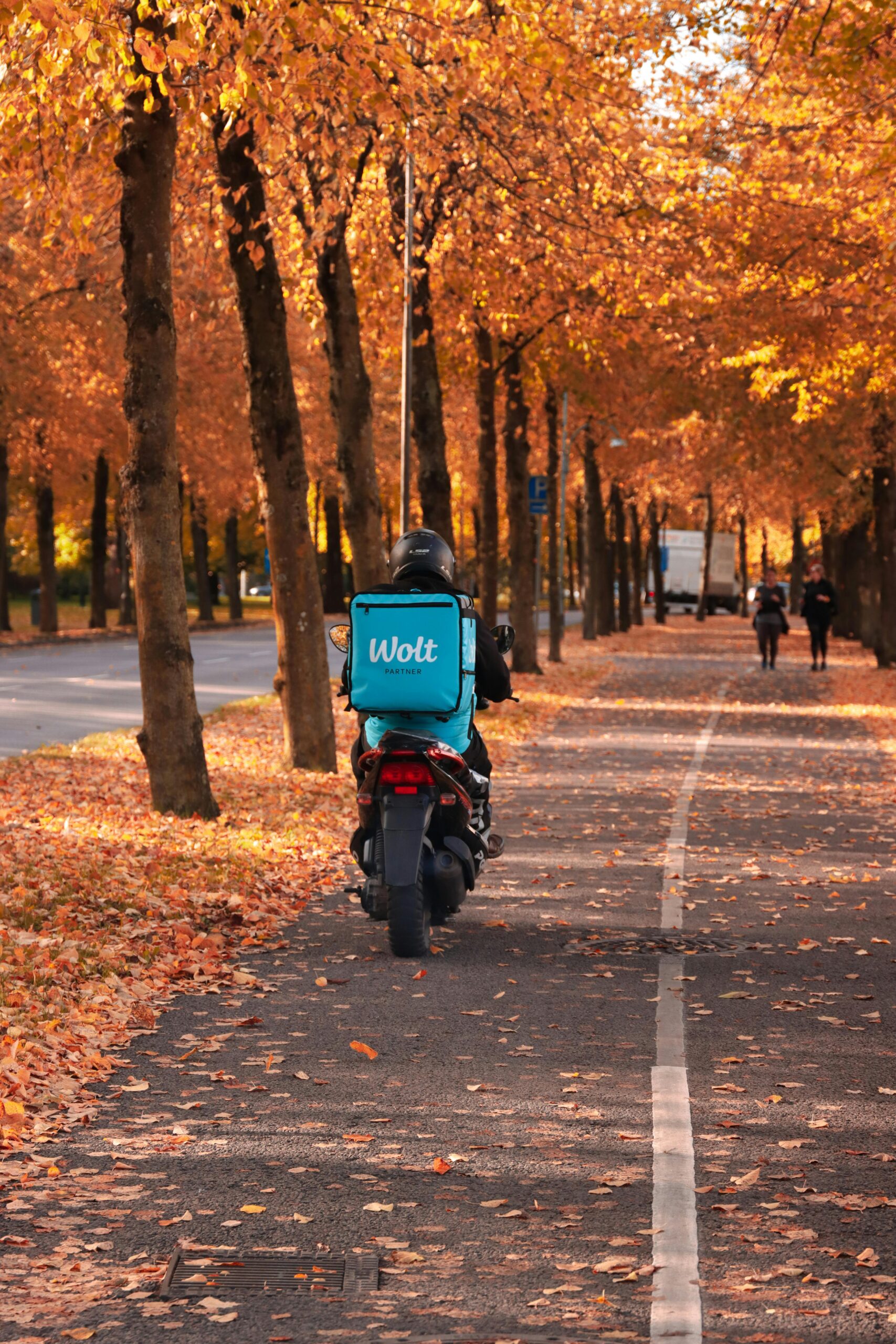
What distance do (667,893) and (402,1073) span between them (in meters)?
4.38

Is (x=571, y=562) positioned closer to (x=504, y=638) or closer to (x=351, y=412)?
(x=351, y=412)

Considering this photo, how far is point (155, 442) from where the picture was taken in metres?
12.3

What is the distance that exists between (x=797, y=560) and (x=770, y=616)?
34.0 metres

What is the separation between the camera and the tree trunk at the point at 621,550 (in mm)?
56125

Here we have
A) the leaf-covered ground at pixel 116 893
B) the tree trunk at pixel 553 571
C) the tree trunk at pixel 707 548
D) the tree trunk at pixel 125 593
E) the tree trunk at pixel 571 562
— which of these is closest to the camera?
the leaf-covered ground at pixel 116 893

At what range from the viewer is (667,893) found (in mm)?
10547

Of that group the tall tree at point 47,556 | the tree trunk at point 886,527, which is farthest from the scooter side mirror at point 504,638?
the tall tree at point 47,556

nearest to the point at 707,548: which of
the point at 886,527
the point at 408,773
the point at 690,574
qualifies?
the point at 690,574

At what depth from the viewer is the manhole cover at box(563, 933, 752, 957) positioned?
8.77 meters

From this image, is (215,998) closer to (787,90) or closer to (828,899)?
(828,899)

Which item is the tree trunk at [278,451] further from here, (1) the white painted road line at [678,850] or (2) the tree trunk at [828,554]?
(2) the tree trunk at [828,554]

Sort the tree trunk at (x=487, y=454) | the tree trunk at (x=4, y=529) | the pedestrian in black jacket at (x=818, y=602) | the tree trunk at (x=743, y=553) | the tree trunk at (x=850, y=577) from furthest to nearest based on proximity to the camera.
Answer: the tree trunk at (x=743, y=553), the tree trunk at (x=850, y=577), the tree trunk at (x=4, y=529), the pedestrian in black jacket at (x=818, y=602), the tree trunk at (x=487, y=454)

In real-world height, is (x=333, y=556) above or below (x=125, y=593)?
above

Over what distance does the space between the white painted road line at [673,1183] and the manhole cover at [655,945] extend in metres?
0.21
